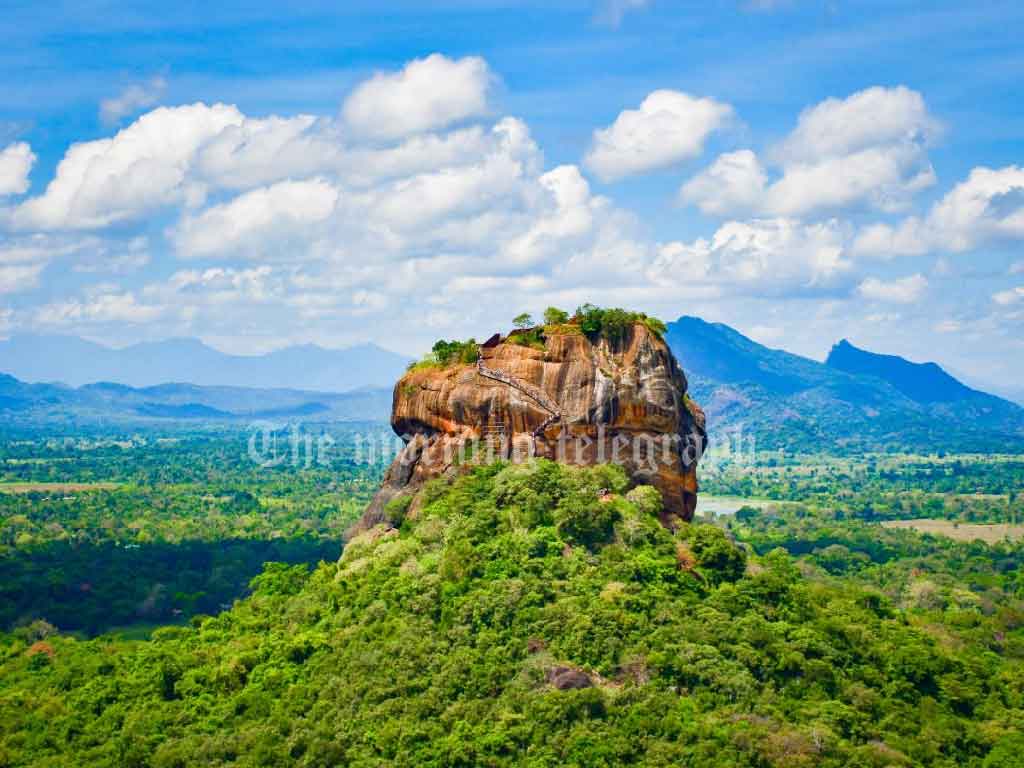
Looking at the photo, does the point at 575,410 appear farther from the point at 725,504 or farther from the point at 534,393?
the point at 725,504

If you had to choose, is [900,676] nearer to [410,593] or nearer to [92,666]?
[410,593]

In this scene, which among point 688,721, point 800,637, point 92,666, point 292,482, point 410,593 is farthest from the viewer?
point 292,482

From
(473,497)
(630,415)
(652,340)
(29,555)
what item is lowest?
(29,555)

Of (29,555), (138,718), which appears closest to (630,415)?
(138,718)

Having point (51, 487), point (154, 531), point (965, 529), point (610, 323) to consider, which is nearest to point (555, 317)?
point (610, 323)

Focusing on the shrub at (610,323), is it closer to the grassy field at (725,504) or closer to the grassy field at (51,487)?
the grassy field at (725,504)

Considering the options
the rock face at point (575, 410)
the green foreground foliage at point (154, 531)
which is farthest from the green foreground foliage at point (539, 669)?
the green foreground foliage at point (154, 531)

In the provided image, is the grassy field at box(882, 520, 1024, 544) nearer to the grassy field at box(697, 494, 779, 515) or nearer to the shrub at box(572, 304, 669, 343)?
the grassy field at box(697, 494, 779, 515)

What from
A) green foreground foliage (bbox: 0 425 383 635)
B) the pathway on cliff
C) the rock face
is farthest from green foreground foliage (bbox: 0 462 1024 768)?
green foreground foliage (bbox: 0 425 383 635)
